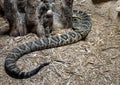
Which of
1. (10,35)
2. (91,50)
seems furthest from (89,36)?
(10,35)

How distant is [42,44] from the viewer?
3664 millimetres

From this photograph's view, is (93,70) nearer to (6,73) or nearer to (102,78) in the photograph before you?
(102,78)

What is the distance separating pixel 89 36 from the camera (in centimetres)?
411

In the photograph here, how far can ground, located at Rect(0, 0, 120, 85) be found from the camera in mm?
3128

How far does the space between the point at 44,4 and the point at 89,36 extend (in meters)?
0.97

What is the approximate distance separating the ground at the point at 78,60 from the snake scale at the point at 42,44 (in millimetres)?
62

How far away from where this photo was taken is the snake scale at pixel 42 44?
10.3ft

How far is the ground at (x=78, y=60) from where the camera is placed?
10.3ft

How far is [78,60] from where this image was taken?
11.4ft

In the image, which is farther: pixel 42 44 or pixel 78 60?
pixel 42 44

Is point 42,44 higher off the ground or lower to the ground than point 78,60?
higher

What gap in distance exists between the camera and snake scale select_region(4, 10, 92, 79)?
10.3 ft

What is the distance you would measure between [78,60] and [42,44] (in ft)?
2.00

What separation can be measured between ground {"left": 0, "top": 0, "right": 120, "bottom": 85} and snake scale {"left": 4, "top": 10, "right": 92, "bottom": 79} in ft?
0.20
